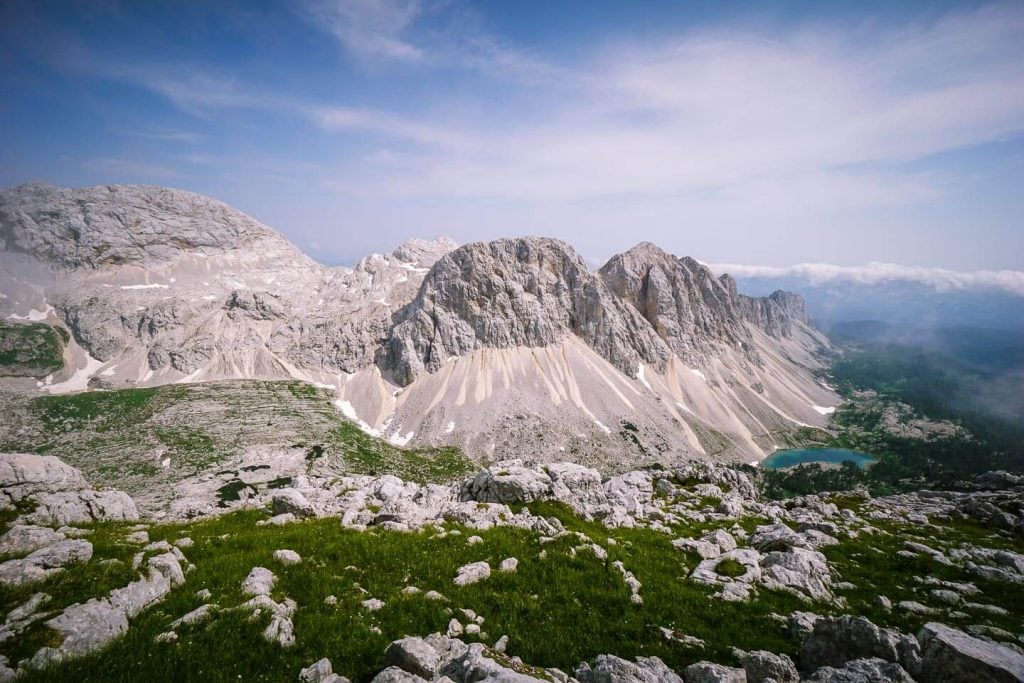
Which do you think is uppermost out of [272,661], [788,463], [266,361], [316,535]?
[272,661]

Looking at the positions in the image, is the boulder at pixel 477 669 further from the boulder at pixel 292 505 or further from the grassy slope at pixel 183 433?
the grassy slope at pixel 183 433

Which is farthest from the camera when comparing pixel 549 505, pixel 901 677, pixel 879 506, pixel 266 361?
pixel 266 361

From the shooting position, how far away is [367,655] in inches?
430

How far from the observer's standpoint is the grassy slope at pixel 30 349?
176375 millimetres

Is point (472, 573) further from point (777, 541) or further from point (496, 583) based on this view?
point (777, 541)

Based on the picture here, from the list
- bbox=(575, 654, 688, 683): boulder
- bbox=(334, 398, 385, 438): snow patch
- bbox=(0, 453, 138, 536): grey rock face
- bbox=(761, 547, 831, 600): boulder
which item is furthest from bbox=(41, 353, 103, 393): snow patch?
bbox=(761, 547, 831, 600): boulder

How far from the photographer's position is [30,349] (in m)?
184

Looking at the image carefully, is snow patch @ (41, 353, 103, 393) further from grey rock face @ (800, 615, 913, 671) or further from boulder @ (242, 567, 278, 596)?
grey rock face @ (800, 615, 913, 671)

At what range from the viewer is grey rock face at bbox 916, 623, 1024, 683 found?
9930mm

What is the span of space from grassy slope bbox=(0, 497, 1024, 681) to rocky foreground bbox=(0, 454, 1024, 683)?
0.14m

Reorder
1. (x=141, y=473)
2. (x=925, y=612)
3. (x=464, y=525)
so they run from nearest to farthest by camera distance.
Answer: (x=925, y=612) < (x=464, y=525) < (x=141, y=473)

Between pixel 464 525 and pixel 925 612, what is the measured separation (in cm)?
2136

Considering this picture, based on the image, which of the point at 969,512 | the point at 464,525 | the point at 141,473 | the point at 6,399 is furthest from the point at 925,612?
the point at 6,399

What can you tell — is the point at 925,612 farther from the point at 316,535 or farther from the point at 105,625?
the point at 105,625
